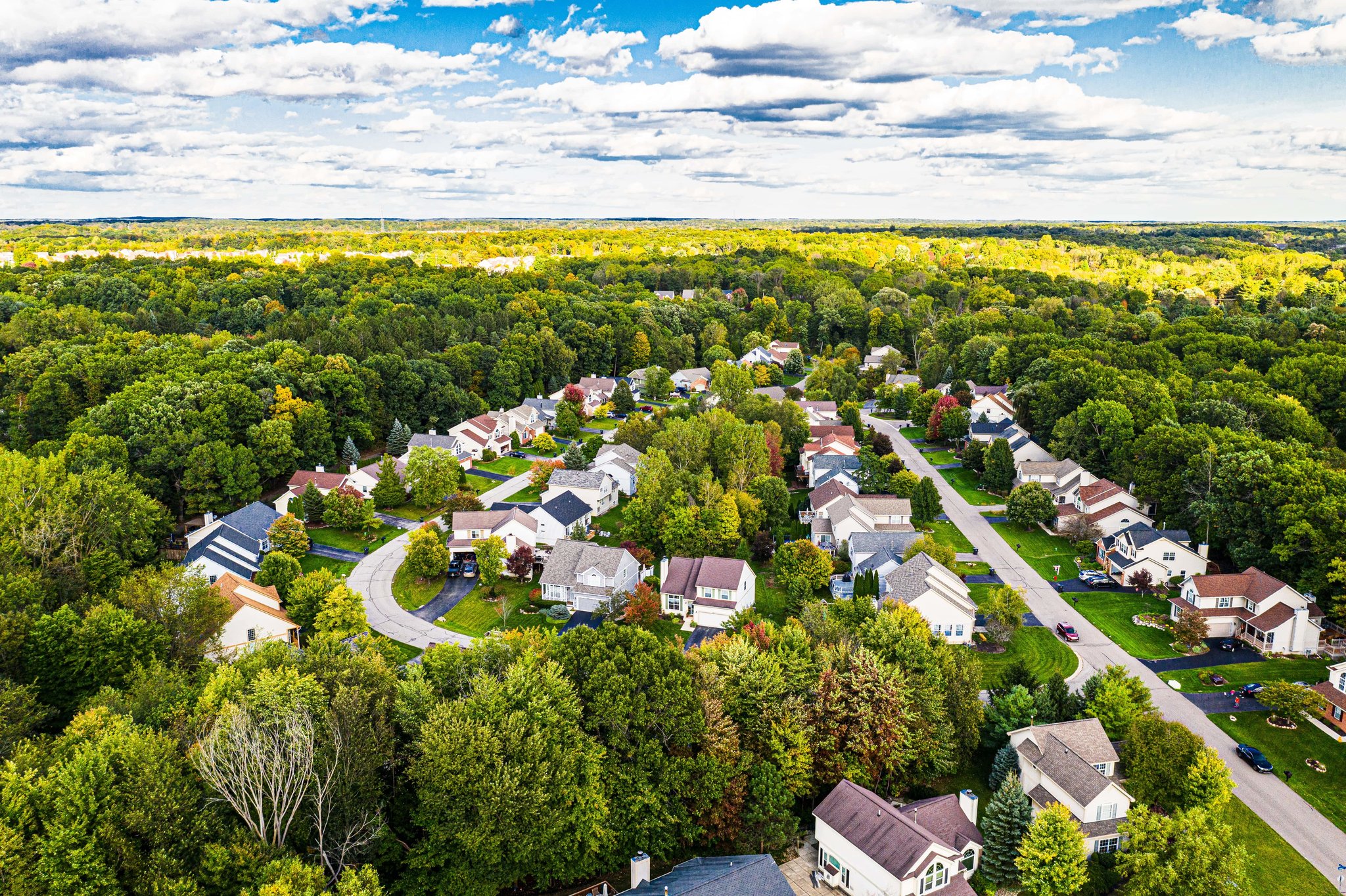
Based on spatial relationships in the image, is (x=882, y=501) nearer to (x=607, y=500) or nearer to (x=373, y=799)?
(x=607, y=500)

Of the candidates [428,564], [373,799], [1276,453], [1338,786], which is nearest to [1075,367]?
[1276,453]

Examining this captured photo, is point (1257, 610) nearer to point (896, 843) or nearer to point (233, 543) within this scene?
point (896, 843)

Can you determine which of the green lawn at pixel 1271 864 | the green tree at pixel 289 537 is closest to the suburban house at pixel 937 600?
the green lawn at pixel 1271 864

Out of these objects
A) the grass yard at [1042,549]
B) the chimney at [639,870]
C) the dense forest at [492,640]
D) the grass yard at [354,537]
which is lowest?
→ the grass yard at [354,537]

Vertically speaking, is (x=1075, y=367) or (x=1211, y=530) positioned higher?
(x=1075, y=367)

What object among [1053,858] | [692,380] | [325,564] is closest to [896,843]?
[1053,858]

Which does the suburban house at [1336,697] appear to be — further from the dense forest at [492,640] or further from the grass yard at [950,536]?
the grass yard at [950,536]
